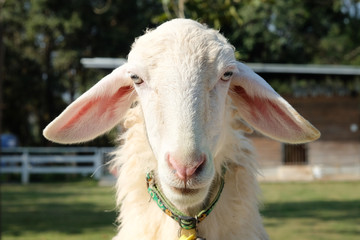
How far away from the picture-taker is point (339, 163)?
918 inches

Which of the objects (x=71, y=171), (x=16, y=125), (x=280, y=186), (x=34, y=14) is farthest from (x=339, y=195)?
(x=16, y=125)

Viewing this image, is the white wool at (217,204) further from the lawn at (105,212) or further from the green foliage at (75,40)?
the green foliage at (75,40)

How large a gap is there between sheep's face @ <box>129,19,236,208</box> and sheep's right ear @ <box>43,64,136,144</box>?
0.22 meters

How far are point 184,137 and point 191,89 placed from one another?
286mm

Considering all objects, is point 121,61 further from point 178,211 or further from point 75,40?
point 178,211

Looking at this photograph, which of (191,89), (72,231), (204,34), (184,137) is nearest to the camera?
(184,137)

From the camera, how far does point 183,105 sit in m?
2.42

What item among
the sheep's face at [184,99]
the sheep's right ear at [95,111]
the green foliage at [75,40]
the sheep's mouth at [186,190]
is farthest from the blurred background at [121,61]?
the sheep's mouth at [186,190]

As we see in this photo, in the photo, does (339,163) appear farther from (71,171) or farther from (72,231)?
(72,231)

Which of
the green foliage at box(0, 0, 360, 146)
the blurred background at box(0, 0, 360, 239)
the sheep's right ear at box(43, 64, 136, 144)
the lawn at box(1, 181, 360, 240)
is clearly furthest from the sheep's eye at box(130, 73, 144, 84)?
the green foliage at box(0, 0, 360, 146)

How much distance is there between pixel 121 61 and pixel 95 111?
57.7 ft

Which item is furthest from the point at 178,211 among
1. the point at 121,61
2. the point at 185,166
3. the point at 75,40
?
the point at 75,40

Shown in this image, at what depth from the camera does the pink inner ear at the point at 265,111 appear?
2.91 metres

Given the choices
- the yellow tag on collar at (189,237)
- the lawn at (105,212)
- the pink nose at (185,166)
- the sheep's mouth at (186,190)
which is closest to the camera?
the pink nose at (185,166)
